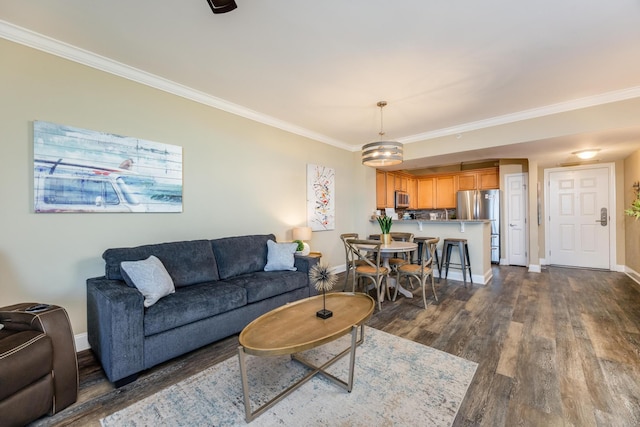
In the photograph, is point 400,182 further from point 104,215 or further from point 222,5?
point 104,215

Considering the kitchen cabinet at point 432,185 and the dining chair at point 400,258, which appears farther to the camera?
the kitchen cabinet at point 432,185

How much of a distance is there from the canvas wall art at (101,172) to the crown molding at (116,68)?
0.62 metres

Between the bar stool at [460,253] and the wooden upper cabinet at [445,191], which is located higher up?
the wooden upper cabinet at [445,191]

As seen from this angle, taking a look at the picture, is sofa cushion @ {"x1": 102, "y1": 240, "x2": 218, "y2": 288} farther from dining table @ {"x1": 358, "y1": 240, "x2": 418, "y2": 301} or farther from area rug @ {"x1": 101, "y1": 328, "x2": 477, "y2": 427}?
dining table @ {"x1": 358, "y1": 240, "x2": 418, "y2": 301}

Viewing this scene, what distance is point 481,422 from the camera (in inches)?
61.2

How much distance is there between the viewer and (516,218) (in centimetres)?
603

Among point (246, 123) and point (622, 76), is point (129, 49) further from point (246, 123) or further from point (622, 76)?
point (622, 76)

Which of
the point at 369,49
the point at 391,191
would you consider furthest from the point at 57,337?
the point at 391,191

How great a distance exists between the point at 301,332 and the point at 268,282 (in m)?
1.21

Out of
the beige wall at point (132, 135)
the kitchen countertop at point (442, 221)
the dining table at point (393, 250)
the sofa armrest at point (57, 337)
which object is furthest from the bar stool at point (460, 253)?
the sofa armrest at point (57, 337)

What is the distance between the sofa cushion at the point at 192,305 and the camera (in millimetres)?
2025

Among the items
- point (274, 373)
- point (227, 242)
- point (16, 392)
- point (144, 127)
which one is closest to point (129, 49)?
point (144, 127)

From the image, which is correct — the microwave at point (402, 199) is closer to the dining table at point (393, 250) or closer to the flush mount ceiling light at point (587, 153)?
the dining table at point (393, 250)

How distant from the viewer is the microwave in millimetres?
6504
